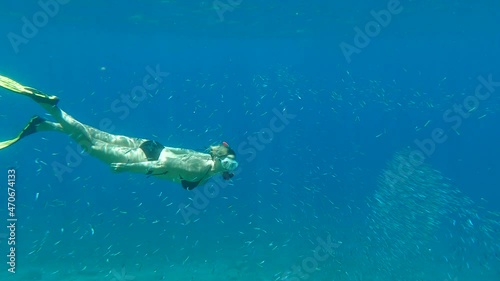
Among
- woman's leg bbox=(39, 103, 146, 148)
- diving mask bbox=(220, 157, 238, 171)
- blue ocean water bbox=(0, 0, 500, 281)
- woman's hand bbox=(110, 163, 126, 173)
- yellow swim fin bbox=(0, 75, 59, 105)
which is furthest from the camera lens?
blue ocean water bbox=(0, 0, 500, 281)

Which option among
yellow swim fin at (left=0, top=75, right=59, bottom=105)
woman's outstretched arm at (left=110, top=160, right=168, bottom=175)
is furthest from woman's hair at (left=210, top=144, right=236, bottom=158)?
yellow swim fin at (left=0, top=75, right=59, bottom=105)

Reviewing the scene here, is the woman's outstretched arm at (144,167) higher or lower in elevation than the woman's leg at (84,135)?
lower

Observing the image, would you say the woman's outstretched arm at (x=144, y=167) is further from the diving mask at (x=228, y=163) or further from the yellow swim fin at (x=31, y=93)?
the yellow swim fin at (x=31, y=93)

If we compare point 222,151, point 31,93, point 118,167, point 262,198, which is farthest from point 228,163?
point 262,198

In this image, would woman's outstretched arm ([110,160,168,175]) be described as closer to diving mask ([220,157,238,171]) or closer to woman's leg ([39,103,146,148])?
woman's leg ([39,103,146,148])

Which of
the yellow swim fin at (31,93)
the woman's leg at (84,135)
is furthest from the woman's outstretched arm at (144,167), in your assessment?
the yellow swim fin at (31,93)

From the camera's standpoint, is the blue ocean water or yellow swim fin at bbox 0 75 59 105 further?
the blue ocean water

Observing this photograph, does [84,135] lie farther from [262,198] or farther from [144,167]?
[262,198]

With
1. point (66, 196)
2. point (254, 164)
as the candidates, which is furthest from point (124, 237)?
A: point (254, 164)

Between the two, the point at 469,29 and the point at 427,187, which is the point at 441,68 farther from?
the point at 427,187

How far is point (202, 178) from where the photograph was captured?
788 centimetres

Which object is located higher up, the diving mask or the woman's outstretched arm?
the woman's outstretched arm

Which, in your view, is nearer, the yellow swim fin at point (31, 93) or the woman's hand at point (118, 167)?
the woman's hand at point (118, 167)

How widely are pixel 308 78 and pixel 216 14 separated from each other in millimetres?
76219
